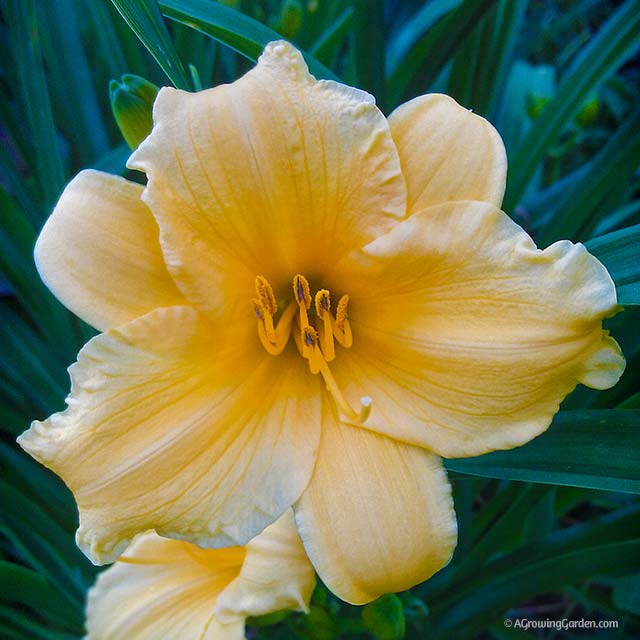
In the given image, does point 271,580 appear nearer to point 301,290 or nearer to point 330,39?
point 301,290

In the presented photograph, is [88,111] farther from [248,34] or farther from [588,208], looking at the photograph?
[588,208]

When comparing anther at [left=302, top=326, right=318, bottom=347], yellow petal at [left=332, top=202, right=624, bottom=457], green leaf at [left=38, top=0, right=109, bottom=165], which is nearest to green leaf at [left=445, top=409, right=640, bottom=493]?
yellow petal at [left=332, top=202, right=624, bottom=457]

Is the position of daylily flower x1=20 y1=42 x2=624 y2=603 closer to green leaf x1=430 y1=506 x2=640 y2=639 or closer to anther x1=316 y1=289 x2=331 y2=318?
anther x1=316 y1=289 x2=331 y2=318

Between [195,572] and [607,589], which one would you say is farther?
[607,589]

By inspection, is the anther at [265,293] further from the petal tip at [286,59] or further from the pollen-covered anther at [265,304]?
the petal tip at [286,59]

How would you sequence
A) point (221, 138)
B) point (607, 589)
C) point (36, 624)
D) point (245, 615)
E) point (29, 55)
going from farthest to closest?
point (607, 589) → point (36, 624) → point (29, 55) → point (245, 615) → point (221, 138)

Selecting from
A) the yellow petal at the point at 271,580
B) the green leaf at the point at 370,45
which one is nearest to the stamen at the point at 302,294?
the yellow petal at the point at 271,580

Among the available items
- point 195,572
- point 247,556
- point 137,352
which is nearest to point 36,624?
point 195,572
